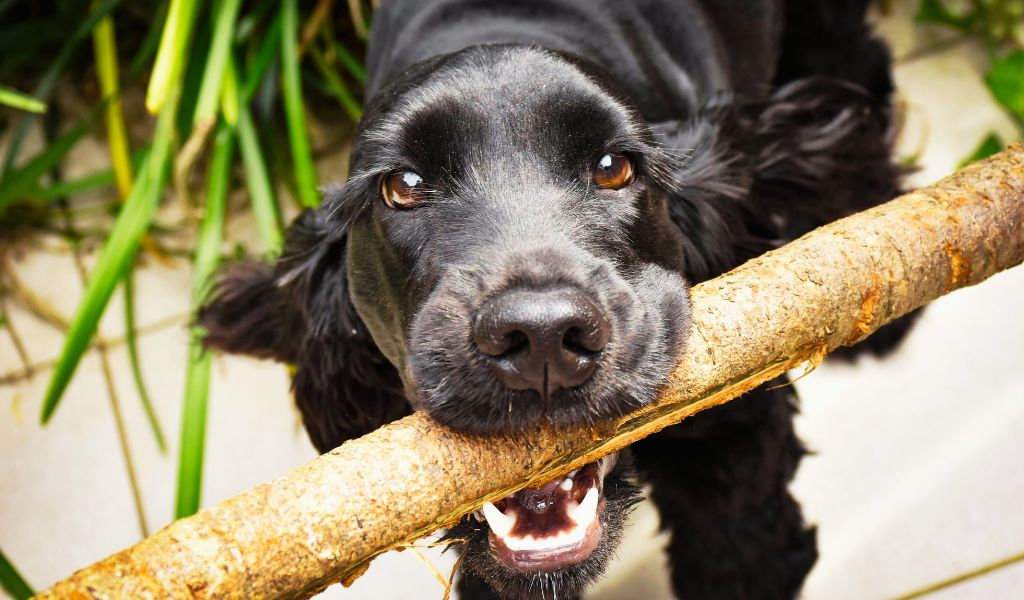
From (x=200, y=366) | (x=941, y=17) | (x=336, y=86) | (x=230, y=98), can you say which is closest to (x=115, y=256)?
(x=200, y=366)

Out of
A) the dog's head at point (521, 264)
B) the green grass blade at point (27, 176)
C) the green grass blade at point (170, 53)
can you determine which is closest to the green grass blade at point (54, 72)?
the green grass blade at point (27, 176)

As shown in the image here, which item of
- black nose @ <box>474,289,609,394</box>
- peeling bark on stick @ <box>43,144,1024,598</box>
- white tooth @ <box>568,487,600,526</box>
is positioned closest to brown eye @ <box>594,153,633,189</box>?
peeling bark on stick @ <box>43,144,1024,598</box>

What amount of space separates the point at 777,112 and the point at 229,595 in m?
1.45

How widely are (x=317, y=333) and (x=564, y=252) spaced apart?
728 millimetres

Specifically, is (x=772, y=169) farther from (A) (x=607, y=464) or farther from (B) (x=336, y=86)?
(B) (x=336, y=86)

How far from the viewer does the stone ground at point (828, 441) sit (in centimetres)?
218

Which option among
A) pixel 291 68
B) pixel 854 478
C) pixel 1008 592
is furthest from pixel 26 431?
pixel 1008 592

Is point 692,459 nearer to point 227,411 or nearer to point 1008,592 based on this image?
point 1008,592

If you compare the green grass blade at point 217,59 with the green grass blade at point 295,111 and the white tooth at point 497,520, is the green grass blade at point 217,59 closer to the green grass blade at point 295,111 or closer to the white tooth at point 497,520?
the green grass blade at point 295,111

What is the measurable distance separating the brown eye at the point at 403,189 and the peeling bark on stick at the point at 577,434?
42 cm

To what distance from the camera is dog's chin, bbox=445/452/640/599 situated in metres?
1.39

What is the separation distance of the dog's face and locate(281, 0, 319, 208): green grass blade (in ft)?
3.21

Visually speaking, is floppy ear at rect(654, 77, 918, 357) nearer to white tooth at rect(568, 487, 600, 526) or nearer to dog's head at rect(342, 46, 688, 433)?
dog's head at rect(342, 46, 688, 433)

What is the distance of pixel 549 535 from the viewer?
144cm
